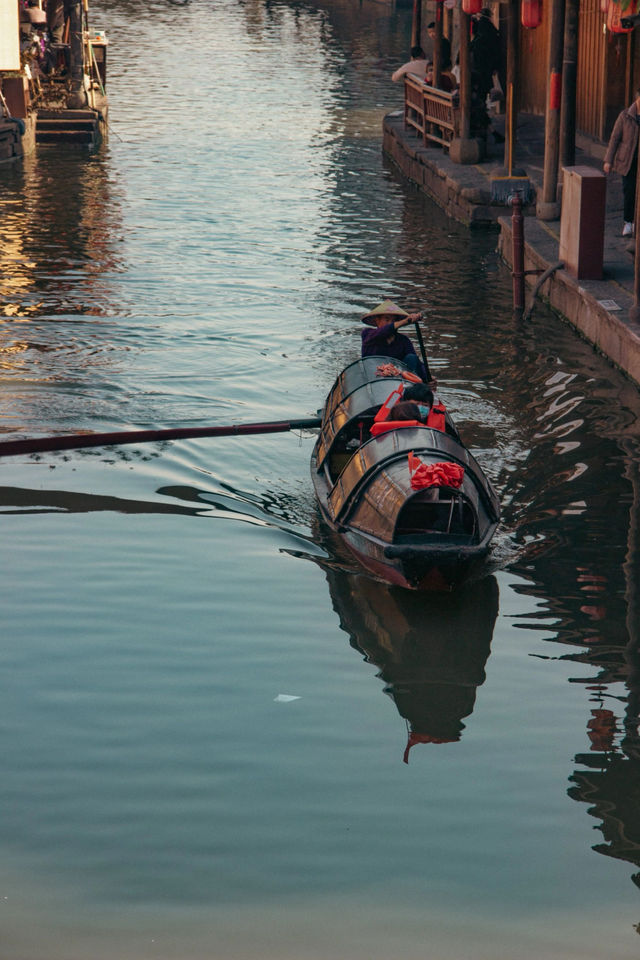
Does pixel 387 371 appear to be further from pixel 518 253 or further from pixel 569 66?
pixel 569 66

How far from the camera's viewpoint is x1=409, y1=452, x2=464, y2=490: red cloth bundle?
8.77 m

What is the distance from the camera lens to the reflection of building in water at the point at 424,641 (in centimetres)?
795

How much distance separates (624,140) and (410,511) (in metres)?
8.26

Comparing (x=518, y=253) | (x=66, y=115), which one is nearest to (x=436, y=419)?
(x=518, y=253)

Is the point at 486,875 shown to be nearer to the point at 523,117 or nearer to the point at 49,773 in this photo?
the point at 49,773

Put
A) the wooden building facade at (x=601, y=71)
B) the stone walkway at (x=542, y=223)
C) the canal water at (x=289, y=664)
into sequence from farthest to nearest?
the wooden building facade at (x=601, y=71)
the stone walkway at (x=542, y=223)
the canal water at (x=289, y=664)

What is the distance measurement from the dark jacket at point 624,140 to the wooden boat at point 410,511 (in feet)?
22.8

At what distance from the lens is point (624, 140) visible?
51.5ft

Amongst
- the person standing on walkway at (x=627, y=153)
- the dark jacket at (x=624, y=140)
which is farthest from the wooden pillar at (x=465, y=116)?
the dark jacket at (x=624, y=140)

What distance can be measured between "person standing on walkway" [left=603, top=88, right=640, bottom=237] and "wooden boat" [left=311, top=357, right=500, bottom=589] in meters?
6.97

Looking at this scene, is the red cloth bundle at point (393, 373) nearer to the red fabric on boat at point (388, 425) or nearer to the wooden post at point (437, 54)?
the red fabric on boat at point (388, 425)

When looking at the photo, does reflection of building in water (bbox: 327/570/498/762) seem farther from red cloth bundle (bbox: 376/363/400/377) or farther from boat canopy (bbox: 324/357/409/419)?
red cloth bundle (bbox: 376/363/400/377)

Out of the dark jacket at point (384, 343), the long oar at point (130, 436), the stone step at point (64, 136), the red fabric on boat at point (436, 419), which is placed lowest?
the long oar at point (130, 436)

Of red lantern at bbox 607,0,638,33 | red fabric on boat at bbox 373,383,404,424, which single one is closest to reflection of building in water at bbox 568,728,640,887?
red fabric on boat at bbox 373,383,404,424
